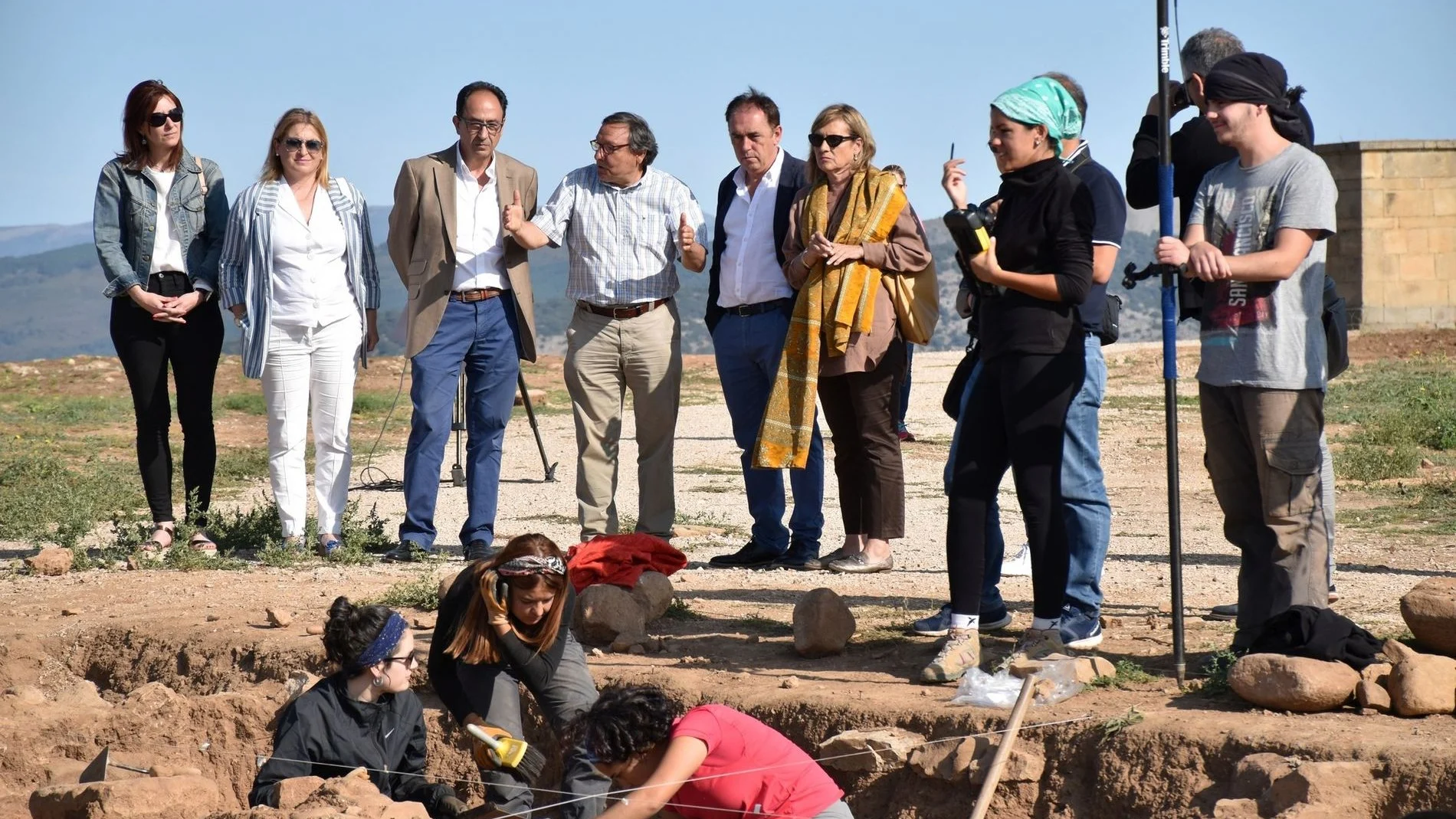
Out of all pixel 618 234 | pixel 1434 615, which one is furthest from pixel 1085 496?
pixel 618 234

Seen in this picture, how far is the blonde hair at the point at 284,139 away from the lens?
726 centimetres

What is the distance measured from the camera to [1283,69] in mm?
4789

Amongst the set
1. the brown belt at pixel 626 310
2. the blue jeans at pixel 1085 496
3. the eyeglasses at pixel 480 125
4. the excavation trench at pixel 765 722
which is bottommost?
the excavation trench at pixel 765 722

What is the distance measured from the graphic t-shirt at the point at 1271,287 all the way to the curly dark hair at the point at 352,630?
2.73 meters

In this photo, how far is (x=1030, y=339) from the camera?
482 centimetres

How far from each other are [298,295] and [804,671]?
324cm

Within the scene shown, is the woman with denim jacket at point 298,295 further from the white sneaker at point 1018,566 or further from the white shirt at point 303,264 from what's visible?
the white sneaker at point 1018,566

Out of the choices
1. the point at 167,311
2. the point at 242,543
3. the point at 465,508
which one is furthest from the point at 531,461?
the point at 167,311

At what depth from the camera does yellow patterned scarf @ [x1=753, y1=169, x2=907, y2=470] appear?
255 inches

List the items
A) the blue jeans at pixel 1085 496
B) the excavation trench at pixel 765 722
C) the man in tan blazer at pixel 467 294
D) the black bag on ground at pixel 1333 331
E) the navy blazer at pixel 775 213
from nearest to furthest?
1. the excavation trench at pixel 765 722
2. the black bag on ground at pixel 1333 331
3. the blue jeans at pixel 1085 496
4. the navy blazer at pixel 775 213
5. the man in tan blazer at pixel 467 294

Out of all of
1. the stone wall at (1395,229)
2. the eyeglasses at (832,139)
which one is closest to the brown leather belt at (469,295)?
the eyeglasses at (832,139)

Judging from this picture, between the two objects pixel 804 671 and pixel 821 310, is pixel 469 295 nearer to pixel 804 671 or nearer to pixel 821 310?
pixel 821 310

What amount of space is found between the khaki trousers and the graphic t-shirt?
9.45 ft

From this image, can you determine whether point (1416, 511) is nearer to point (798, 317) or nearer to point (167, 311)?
point (798, 317)
